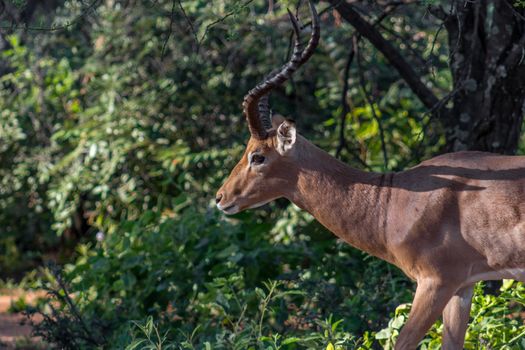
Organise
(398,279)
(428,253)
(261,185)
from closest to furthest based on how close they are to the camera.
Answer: (428,253) < (261,185) < (398,279)

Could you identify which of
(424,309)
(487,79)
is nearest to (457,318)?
(424,309)

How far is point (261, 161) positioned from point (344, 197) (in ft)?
1.43

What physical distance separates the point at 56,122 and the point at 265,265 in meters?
4.60

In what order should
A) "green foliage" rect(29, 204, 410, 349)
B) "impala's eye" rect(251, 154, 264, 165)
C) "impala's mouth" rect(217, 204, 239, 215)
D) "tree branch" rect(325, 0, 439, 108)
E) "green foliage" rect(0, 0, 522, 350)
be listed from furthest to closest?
"green foliage" rect(0, 0, 522, 350)
"tree branch" rect(325, 0, 439, 108)
"green foliage" rect(29, 204, 410, 349)
"impala's mouth" rect(217, 204, 239, 215)
"impala's eye" rect(251, 154, 264, 165)

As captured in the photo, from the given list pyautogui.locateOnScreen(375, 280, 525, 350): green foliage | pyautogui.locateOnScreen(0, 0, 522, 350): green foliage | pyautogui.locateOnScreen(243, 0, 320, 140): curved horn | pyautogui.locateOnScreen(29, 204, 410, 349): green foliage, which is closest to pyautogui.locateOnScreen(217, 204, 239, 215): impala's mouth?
pyautogui.locateOnScreen(243, 0, 320, 140): curved horn

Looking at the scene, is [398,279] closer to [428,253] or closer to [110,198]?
[428,253]

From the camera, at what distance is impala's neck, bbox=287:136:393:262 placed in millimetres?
4445

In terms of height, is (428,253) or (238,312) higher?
(428,253)

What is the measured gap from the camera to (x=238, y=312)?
611 cm

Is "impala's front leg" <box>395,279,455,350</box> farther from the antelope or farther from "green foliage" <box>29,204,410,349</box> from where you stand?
"green foliage" <box>29,204,410,349</box>

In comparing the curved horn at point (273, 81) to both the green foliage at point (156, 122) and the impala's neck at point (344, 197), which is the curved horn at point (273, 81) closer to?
the impala's neck at point (344, 197)

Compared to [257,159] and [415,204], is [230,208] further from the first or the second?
[415,204]

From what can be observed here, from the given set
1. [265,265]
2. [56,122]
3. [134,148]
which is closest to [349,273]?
[265,265]

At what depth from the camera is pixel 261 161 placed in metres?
4.62
